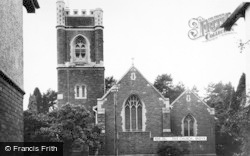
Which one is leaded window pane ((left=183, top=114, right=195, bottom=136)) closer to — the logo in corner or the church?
the church

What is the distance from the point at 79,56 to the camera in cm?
4131

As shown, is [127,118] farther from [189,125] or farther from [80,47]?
[80,47]

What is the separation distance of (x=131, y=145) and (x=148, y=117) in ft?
8.45

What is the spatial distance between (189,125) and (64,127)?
1198cm

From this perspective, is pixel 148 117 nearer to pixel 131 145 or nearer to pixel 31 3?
pixel 131 145

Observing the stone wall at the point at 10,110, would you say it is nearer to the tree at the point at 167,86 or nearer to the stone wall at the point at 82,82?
the stone wall at the point at 82,82

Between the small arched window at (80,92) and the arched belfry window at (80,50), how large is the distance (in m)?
2.18

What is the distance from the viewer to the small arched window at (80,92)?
133 feet

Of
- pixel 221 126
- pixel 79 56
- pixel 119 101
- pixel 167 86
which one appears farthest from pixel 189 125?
pixel 167 86

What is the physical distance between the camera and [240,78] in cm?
3011

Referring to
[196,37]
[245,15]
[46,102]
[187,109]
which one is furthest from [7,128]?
[46,102]

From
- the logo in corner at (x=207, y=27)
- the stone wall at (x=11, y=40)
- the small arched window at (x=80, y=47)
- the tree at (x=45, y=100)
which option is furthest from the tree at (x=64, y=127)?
the tree at (x=45, y=100)

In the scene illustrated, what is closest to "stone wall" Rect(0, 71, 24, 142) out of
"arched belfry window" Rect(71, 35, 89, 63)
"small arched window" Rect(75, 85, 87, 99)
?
"small arched window" Rect(75, 85, 87, 99)

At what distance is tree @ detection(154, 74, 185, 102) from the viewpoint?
58656mm
